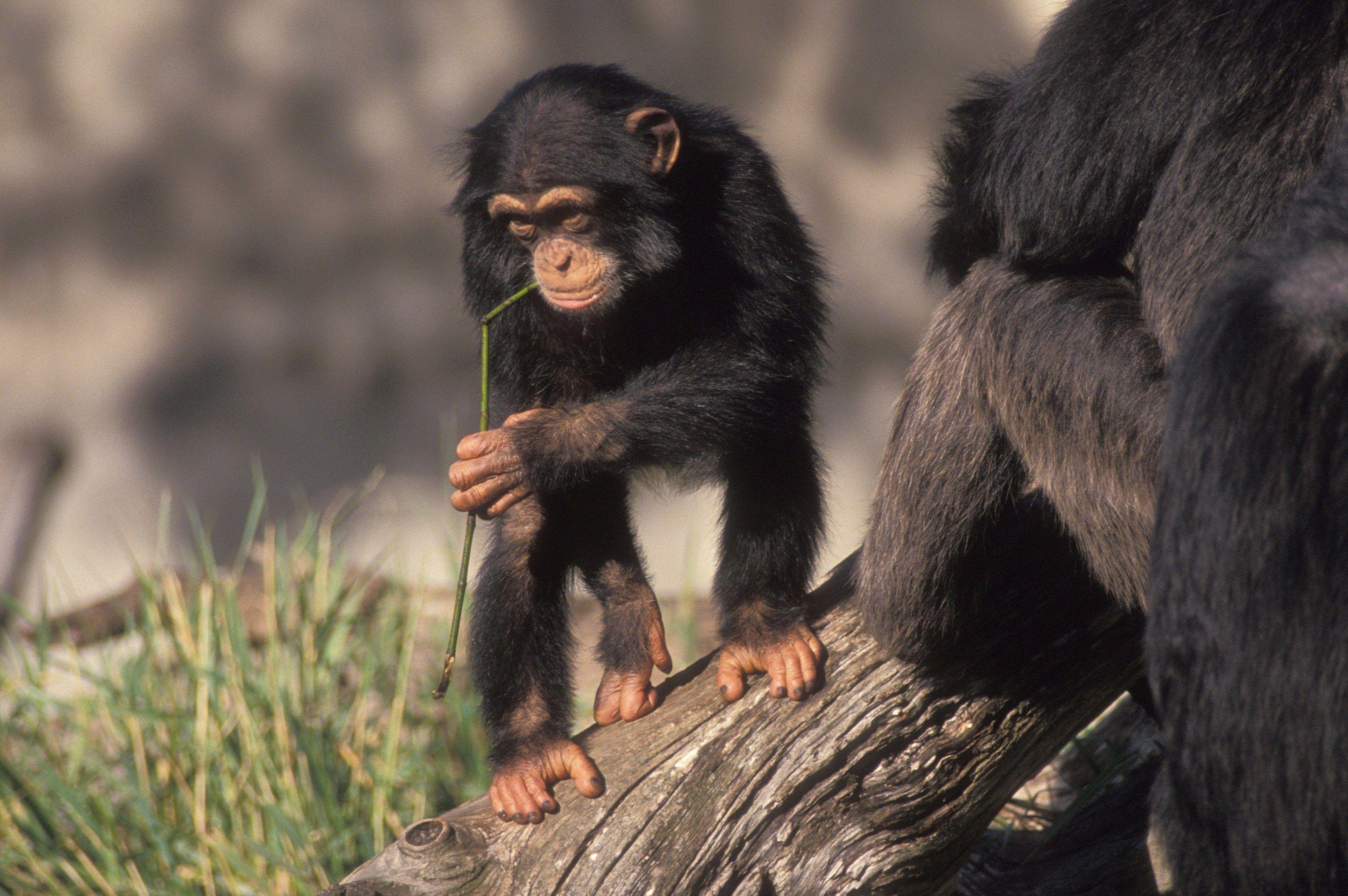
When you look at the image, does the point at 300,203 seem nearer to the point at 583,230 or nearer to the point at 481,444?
the point at 583,230

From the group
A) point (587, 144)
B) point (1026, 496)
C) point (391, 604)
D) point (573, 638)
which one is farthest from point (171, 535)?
point (1026, 496)

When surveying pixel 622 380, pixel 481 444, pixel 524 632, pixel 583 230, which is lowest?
pixel 524 632

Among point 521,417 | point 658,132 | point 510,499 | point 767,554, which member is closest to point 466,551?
point 510,499

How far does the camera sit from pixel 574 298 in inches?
98.8

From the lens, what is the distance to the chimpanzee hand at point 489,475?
7.33 ft

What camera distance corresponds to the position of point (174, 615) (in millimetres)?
3609

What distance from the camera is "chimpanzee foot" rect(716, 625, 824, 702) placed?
7.55ft

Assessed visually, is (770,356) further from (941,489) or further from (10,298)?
(10,298)

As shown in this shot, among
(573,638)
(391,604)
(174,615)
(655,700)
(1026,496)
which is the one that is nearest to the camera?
(1026,496)

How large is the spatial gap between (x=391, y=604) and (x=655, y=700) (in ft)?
6.44

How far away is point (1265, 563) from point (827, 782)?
105 cm

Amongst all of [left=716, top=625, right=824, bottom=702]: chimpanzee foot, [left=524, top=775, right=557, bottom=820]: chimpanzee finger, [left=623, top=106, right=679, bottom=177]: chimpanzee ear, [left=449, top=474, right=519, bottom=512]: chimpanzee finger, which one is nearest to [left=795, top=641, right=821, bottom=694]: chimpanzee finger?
[left=716, top=625, right=824, bottom=702]: chimpanzee foot

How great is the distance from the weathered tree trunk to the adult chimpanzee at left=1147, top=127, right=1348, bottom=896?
29.5 inches

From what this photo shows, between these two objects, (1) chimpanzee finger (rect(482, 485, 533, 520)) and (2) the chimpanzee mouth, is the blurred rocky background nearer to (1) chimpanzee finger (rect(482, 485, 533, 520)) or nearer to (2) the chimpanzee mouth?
(2) the chimpanzee mouth
